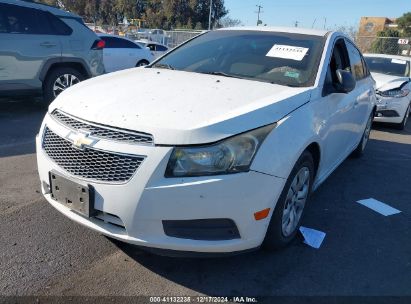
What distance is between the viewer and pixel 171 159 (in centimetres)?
243

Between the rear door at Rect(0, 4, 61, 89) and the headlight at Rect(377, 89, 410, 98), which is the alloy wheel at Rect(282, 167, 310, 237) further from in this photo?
the headlight at Rect(377, 89, 410, 98)

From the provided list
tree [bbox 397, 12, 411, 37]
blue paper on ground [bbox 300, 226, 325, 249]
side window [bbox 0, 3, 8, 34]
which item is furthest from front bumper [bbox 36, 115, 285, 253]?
tree [bbox 397, 12, 411, 37]

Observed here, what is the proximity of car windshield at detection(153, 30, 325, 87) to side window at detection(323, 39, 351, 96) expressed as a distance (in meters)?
0.17

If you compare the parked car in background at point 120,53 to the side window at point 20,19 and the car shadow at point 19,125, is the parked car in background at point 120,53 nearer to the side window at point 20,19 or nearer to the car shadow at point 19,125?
the car shadow at point 19,125

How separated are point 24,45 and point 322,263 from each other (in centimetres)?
583

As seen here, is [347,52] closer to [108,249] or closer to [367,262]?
[367,262]

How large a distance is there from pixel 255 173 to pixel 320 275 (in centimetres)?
101

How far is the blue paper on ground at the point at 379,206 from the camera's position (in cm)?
421

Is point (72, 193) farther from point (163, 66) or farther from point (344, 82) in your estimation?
point (344, 82)

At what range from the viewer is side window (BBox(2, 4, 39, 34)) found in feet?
21.7

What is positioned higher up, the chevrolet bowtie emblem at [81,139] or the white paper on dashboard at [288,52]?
the white paper on dashboard at [288,52]

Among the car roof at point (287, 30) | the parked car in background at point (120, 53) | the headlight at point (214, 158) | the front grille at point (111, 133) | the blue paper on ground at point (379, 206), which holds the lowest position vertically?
the blue paper on ground at point (379, 206)

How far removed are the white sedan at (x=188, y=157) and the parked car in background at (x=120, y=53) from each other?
29.7ft

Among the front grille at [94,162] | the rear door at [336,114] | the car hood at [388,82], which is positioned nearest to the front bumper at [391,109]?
the car hood at [388,82]
